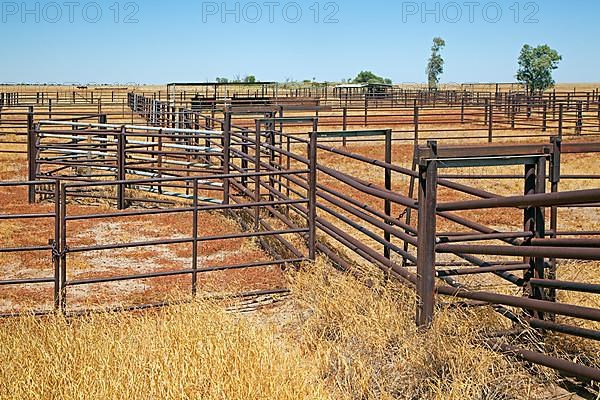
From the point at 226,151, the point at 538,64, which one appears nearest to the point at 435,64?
the point at 538,64

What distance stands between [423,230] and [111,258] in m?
5.00

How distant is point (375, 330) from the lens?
15.8 feet

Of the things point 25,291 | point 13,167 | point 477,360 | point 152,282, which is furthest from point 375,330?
point 13,167

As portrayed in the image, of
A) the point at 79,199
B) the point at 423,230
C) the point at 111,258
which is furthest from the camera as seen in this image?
the point at 79,199

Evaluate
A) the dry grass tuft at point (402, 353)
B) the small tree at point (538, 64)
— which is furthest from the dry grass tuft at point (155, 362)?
the small tree at point (538, 64)

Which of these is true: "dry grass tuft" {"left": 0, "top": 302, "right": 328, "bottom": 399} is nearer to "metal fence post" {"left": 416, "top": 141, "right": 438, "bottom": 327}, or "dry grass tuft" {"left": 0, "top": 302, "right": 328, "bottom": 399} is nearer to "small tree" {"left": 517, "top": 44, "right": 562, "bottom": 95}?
"metal fence post" {"left": 416, "top": 141, "right": 438, "bottom": 327}

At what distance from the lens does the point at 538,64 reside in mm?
83062

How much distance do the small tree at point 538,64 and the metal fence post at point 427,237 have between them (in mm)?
82528

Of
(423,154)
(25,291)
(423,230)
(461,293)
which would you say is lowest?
(25,291)

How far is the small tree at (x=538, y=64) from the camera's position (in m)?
83.1

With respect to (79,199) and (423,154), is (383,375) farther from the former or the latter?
(79,199)

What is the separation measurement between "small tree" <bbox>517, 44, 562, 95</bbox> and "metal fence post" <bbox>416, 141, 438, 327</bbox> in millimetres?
82528

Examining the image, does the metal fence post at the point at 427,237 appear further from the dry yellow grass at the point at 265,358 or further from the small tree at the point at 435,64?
the small tree at the point at 435,64

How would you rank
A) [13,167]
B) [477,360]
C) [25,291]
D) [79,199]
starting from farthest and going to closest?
[13,167] → [79,199] → [25,291] → [477,360]
